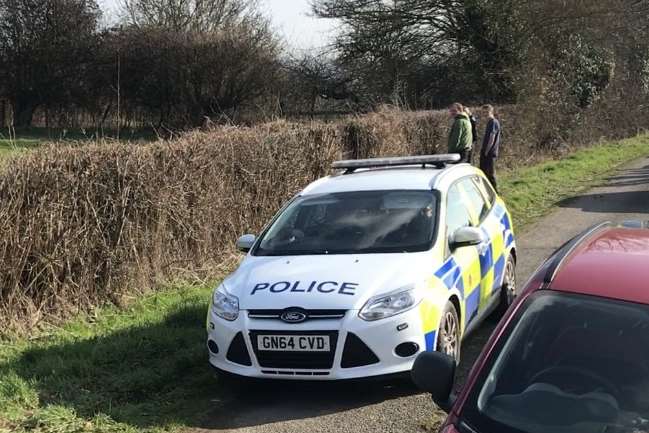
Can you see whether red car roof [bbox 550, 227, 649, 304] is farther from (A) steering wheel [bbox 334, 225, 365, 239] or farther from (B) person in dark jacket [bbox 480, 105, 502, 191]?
(B) person in dark jacket [bbox 480, 105, 502, 191]

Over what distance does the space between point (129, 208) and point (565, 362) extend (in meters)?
5.90

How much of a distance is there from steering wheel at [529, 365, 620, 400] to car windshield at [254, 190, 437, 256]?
9.78 ft

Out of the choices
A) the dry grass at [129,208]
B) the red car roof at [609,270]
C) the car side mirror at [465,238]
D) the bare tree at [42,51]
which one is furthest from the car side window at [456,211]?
the bare tree at [42,51]

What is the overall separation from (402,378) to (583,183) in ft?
47.9

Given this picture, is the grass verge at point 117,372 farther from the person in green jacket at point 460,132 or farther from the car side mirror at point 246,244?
the person in green jacket at point 460,132

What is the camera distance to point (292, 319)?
17.1ft

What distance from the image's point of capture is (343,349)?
5.17 meters

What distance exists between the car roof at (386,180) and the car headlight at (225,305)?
1.62 metres

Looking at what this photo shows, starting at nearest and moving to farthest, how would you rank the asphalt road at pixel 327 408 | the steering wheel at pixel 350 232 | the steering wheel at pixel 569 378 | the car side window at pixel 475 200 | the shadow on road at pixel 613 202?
the steering wheel at pixel 569 378
the asphalt road at pixel 327 408
the steering wheel at pixel 350 232
the car side window at pixel 475 200
the shadow on road at pixel 613 202

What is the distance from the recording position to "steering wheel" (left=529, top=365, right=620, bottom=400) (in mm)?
2795

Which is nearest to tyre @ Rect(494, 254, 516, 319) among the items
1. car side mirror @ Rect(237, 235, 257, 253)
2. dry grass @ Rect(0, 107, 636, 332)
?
car side mirror @ Rect(237, 235, 257, 253)

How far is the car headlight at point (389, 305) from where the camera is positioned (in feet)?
17.1

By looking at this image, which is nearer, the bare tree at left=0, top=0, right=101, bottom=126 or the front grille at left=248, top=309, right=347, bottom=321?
the front grille at left=248, top=309, right=347, bottom=321

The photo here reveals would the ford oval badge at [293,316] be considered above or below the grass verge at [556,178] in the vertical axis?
above
